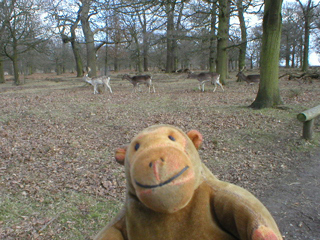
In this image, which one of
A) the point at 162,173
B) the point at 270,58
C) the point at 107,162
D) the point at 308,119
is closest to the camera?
the point at 162,173

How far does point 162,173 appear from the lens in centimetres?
142

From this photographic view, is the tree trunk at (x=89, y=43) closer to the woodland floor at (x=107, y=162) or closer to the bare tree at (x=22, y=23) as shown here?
the bare tree at (x=22, y=23)

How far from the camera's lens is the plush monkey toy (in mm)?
1432

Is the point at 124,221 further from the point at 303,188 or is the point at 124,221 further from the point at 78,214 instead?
the point at 303,188

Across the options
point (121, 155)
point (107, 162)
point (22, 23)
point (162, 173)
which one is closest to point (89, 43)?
point (22, 23)

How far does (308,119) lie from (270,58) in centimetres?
421

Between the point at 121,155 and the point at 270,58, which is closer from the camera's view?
the point at 121,155

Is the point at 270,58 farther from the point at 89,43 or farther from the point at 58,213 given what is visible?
the point at 89,43

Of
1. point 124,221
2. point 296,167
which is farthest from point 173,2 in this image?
point 124,221

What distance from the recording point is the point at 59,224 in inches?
147

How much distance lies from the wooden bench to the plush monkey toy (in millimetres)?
5560

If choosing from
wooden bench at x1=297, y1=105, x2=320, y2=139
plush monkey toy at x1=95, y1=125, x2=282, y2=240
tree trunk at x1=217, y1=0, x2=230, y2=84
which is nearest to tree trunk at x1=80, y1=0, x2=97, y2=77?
tree trunk at x1=217, y1=0, x2=230, y2=84

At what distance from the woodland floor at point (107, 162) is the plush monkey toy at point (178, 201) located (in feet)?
7.24

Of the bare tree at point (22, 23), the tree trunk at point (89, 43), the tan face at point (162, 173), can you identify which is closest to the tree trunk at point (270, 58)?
the tan face at point (162, 173)
